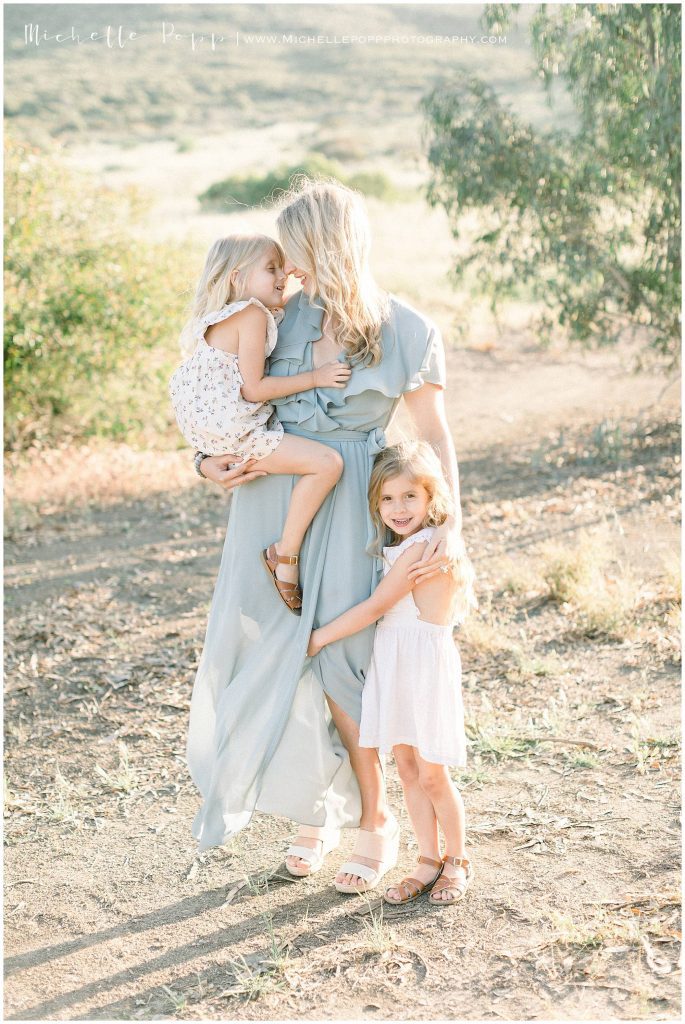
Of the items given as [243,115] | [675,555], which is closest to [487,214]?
[675,555]

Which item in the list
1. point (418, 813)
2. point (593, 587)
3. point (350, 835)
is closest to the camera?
point (418, 813)

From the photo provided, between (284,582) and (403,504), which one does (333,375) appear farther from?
(284,582)

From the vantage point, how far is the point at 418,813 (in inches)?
127

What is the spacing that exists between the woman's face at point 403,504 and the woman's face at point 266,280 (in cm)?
63

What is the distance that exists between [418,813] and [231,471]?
1.15m

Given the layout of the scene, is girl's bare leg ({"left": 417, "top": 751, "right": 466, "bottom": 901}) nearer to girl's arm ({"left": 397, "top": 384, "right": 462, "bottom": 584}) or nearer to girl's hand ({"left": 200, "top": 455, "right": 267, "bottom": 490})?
girl's arm ({"left": 397, "top": 384, "right": 462, "bottom": 584})

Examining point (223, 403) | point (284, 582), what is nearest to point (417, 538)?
point (284, 582)

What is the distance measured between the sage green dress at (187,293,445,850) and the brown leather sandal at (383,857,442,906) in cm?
30

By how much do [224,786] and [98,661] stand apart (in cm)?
251

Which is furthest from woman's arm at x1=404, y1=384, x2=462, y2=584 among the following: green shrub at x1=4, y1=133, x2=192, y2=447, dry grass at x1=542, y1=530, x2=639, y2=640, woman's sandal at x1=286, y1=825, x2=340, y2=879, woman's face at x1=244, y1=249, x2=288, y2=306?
green shrub at x1=4, y1=133, x2=192, y2=447

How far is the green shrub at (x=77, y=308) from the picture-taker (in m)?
9.22

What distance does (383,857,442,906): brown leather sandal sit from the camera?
3.18m

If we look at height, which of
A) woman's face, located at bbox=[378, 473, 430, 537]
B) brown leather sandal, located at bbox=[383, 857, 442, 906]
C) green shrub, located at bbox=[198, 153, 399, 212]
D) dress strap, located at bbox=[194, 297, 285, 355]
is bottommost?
brown leather sandal, located at bbox=[383, 857, 442, 906]

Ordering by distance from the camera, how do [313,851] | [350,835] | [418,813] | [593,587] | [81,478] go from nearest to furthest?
[418,813], [313,851], [350,835], [593,587], [81,478]
